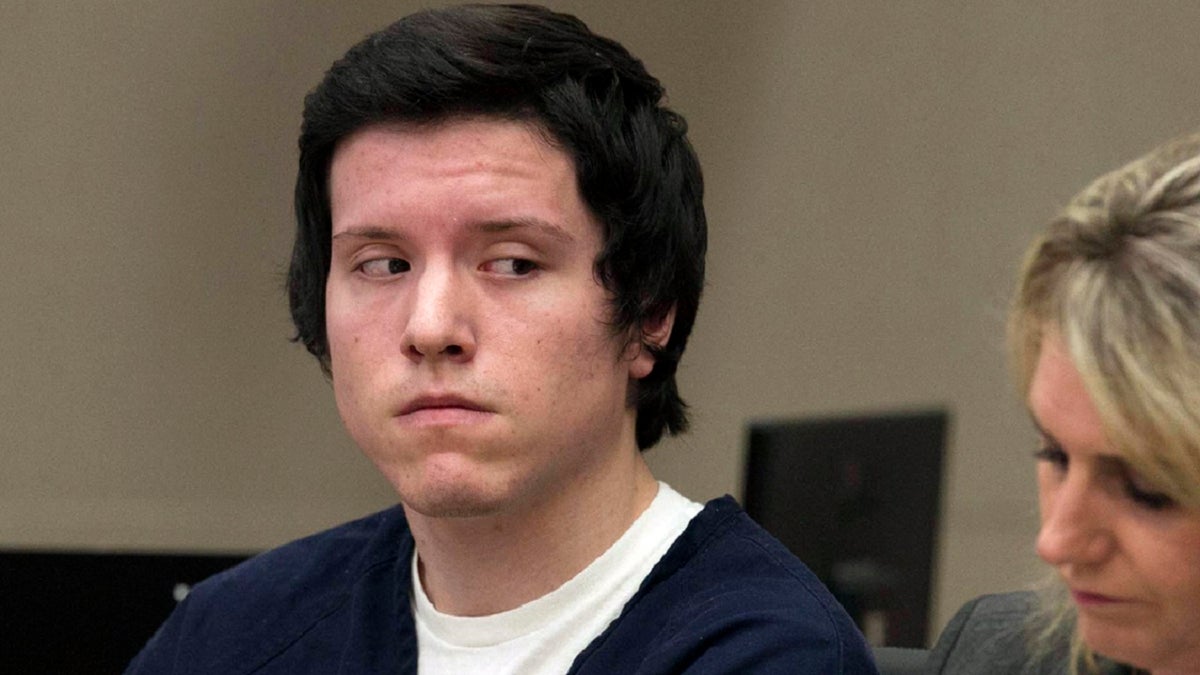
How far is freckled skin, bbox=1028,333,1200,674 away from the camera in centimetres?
116

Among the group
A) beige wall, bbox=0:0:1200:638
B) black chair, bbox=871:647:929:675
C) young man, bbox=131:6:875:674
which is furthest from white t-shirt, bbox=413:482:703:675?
beige wall, bbox=0:0:1200:638

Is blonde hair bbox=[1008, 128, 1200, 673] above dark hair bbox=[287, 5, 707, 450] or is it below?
below

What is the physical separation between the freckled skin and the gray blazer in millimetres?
240

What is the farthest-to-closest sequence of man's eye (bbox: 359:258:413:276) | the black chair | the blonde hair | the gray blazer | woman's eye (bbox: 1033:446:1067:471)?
1. man's eye (bbox: 359:258:413:276)
2. the black chair
3. the gray blazer
4. woman's eye (bbox: 1033:446:1067:471)
5. the blonde hair

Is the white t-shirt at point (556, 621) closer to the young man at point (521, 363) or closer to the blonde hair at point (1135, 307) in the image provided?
the young man at point (521, 363)

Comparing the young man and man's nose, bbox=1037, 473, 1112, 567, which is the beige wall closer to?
the young man

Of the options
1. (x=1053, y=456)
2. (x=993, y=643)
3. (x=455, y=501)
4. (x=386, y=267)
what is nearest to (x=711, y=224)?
(x=386, y=267)

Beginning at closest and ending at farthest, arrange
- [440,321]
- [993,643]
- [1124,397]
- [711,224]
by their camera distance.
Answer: [1124,397] → [993,643] → [440,321] → [711,224]

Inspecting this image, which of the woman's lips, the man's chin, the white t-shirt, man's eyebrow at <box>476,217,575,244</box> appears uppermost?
man's eyebrow at <box>476,217,575,244</box>

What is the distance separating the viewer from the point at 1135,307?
1150 millimetres

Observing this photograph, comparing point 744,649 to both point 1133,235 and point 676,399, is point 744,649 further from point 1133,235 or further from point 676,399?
point 1133,235

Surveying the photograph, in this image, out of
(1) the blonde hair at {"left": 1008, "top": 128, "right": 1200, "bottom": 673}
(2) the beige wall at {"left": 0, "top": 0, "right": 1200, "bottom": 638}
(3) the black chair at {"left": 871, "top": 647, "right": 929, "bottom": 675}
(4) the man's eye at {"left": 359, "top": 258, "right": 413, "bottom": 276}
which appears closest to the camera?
(1) the blonde hair at {"left": 1008, "top": 128, "right": 1200, "bottom": 673}

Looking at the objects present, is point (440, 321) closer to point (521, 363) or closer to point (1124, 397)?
point (521, 363)

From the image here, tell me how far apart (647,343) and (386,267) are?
0.99 feet
